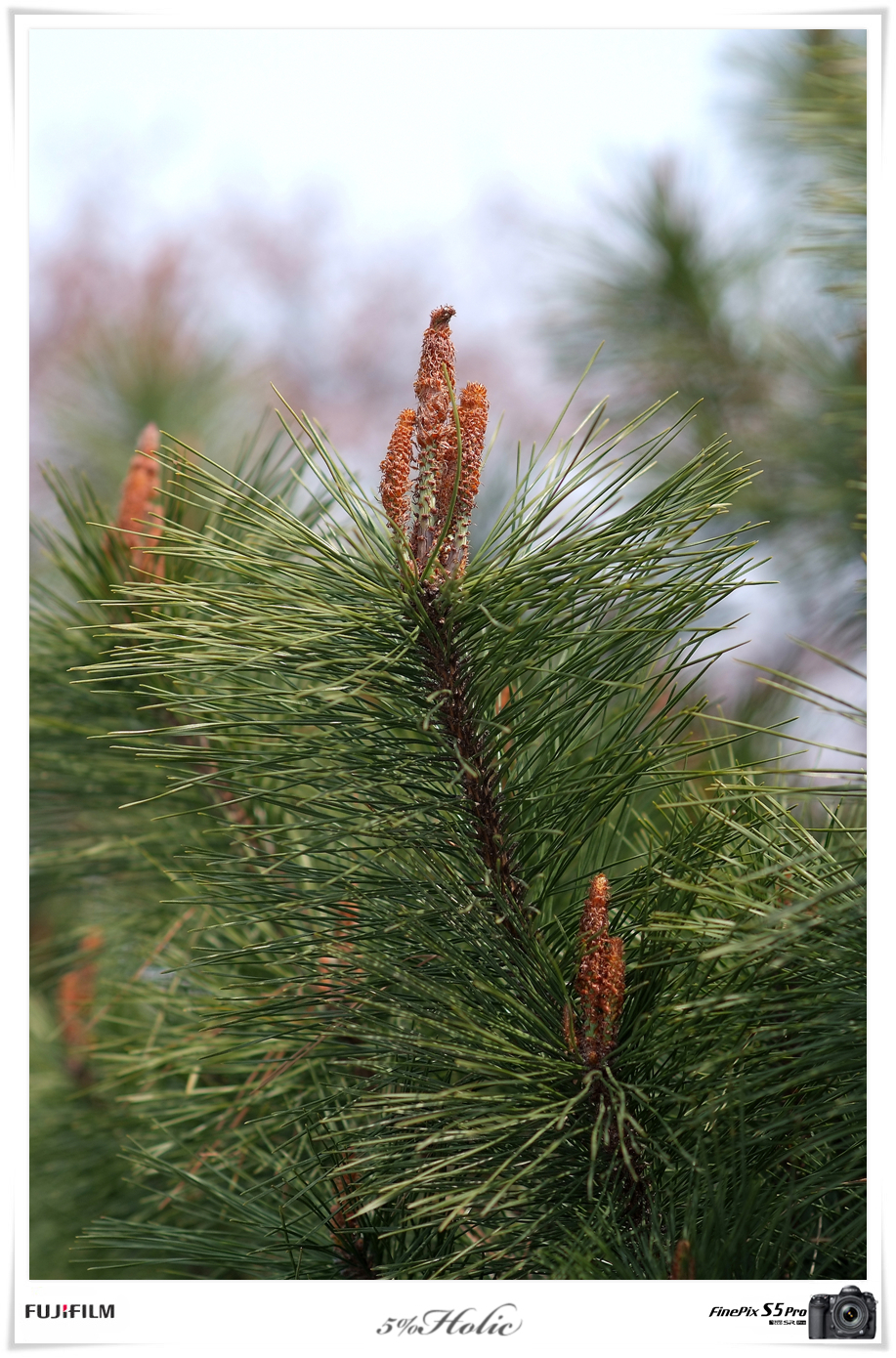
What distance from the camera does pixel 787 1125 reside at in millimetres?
335

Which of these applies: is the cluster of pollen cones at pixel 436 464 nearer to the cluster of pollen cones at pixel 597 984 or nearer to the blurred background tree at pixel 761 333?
the cluster of pollen cones at pixel 597 984

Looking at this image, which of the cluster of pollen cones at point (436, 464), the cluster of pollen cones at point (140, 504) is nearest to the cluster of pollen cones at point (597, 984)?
the cluster of pollen cones at point (436, 464)

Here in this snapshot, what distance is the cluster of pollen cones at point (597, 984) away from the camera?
12.5 inches

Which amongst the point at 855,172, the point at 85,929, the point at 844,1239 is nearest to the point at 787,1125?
the point at 844,1239

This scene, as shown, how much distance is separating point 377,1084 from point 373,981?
1.3 inches

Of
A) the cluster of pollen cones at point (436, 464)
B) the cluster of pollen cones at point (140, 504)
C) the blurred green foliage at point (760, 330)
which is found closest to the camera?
the cluster of pollen cones at point (436, 464)

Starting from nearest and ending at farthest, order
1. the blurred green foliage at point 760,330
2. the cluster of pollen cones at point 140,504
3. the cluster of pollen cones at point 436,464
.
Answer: the cluster of pollen cones at point 436,464
the cluster of pollen cones at point 140,504
the blurred green foliage at point 760,330
